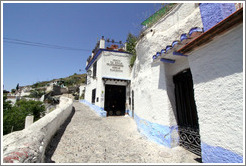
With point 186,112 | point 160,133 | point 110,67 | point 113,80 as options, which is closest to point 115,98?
point 113,80

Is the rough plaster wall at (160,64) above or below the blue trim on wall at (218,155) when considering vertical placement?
above

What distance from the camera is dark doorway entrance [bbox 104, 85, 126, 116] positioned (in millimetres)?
11289

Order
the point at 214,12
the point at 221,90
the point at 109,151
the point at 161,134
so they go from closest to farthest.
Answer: the point at 221,90
the point at 214,12
the point at 109,151
the point at 161,134

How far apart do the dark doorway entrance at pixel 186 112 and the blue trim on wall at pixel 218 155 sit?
71cm

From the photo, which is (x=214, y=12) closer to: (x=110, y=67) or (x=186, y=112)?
(x=186, y=112)

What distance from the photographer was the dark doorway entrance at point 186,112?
3639 mm

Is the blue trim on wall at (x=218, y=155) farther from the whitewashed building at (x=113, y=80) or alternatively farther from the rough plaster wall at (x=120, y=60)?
the rough plaster wall at (x=120, y=60)

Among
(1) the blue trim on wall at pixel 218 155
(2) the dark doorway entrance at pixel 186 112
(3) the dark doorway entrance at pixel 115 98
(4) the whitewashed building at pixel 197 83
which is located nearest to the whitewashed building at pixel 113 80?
(3) the dark doorway entrance at pixel 115 98

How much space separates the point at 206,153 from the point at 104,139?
3564 millimetres

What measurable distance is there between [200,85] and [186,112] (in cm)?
145

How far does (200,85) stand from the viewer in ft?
9.77

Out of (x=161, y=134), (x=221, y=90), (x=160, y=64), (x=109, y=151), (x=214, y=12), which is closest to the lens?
(x=221, y=90)

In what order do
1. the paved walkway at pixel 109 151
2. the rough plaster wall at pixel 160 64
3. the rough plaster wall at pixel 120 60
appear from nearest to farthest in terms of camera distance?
the paved walkway at pixel 109 151, the rough plaster wall at pixel 160 64, the rough plaster wall at pixel 120 60

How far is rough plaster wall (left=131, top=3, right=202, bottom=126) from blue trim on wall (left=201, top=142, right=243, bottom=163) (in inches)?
53.4
